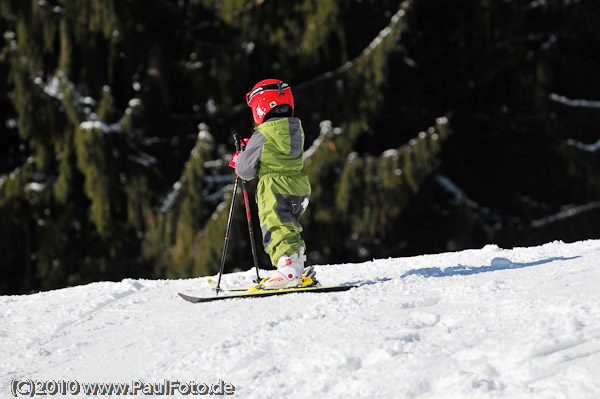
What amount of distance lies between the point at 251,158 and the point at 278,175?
8.1 inches

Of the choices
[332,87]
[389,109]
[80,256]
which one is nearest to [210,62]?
[332,87]

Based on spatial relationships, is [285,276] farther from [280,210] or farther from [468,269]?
[468,269]

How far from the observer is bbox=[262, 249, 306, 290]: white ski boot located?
4.87 meters

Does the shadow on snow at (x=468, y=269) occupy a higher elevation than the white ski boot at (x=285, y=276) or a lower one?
lower

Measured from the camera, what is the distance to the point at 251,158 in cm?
495

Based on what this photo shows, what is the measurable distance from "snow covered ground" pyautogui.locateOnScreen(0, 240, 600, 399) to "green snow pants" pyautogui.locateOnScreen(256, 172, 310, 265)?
1.44 feet

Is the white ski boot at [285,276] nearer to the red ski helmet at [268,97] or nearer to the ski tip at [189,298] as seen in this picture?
the ski tip at [189,298]

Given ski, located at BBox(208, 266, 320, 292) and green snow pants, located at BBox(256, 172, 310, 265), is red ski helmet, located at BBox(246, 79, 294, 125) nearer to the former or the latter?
green snow pants, located at BBox(256, 172, 310, 265)

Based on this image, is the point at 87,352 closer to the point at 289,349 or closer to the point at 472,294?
the point at 289,349

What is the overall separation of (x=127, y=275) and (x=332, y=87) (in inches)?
178

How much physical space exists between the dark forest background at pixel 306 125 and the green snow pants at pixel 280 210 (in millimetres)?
6014

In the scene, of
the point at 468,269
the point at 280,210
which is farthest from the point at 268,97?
the point at 468,269

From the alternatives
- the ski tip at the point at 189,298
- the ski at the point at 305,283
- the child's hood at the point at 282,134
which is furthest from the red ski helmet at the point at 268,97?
the ski tip at the point at 189,298

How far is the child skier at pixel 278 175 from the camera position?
491 cm
